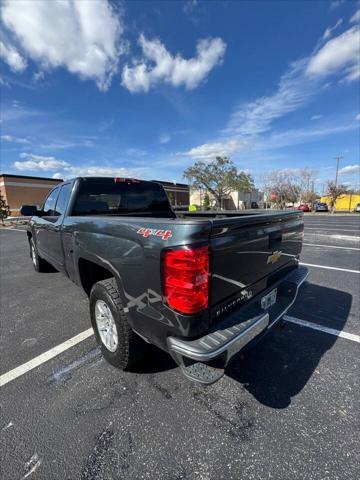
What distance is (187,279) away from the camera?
1.66 metres

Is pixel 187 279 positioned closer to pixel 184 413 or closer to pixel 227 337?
A: pixel 227 337

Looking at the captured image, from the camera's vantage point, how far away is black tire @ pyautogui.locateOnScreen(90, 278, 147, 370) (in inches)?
90.1

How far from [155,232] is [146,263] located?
0.25m

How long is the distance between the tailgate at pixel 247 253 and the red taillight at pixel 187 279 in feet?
0.31

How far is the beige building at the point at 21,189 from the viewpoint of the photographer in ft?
120

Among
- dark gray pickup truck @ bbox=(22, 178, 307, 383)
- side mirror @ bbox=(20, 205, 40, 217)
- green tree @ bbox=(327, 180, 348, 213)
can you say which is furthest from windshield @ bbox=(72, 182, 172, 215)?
green tree @ bbox=(327, 180, 348, 213)

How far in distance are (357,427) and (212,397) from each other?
1.13m

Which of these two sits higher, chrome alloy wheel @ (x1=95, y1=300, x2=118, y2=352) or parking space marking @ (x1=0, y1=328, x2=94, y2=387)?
chrome alloy wheel @ (x1=95, y1=300, x2=118, y2=352)

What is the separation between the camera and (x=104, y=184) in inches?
143

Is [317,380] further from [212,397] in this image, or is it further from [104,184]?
[104,184]

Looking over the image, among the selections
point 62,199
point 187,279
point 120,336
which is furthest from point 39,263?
point 187,279

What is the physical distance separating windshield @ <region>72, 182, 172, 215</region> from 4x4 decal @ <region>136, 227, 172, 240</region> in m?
1.90

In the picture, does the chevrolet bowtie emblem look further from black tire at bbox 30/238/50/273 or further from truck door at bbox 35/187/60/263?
black tire at bbox 30/238/50/273

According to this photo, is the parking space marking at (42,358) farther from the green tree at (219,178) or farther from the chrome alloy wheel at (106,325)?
the green tree at (219,178)
